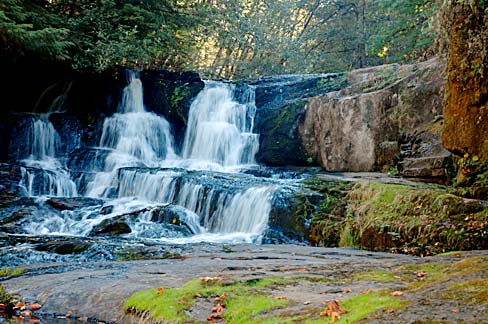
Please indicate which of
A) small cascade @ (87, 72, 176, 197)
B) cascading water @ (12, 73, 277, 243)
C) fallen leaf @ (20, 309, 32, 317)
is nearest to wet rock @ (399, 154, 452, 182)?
cascading water @ (12, 73, 277, 243)

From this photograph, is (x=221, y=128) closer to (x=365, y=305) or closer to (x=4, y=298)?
(x=4, y=298)

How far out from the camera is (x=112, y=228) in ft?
30.1

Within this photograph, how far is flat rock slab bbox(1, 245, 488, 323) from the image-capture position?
396cm

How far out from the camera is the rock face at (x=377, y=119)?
456 inches

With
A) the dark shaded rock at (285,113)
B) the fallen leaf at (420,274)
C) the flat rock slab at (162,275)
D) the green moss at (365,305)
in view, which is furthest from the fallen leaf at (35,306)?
the dark shaded rock at (285,113)

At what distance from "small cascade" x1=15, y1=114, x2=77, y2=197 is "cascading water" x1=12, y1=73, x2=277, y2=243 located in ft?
0.21

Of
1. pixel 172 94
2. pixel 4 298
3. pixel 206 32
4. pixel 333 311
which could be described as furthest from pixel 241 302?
pixel 206 32

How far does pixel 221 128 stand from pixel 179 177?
15.9 ft

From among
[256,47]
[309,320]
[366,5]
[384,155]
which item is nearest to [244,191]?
[384,155]

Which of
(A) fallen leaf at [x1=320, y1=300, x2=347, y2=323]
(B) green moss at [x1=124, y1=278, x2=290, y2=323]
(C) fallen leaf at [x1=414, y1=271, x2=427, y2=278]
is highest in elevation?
(A) fallen leaf at [x1=320, y1=300, x2=347, y2=323]

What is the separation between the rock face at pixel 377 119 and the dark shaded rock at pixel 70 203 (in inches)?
258

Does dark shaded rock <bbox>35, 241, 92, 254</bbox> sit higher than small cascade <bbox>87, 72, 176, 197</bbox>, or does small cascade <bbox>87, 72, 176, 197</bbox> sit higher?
small cascade <bbox>87, 72, 176, 197</bbox>

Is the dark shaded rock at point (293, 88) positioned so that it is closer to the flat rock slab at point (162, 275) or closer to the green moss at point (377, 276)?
the flat rock slab at point (162, 275)

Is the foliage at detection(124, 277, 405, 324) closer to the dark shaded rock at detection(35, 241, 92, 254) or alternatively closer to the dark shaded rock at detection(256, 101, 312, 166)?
the dark shaded rock at detection(35, 241, 92, 254)
